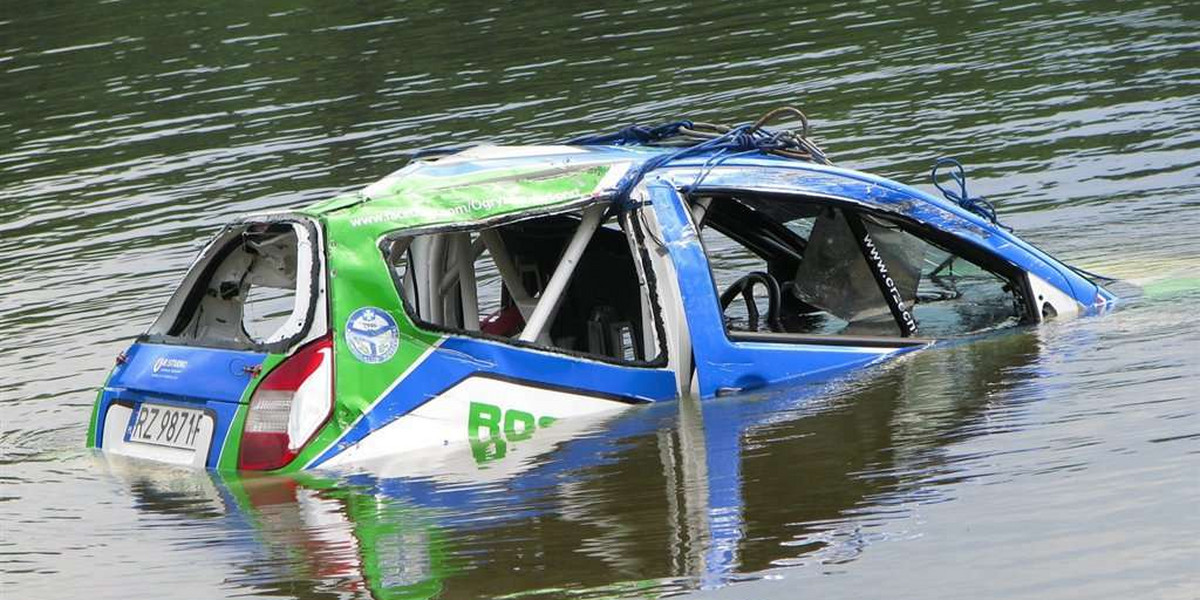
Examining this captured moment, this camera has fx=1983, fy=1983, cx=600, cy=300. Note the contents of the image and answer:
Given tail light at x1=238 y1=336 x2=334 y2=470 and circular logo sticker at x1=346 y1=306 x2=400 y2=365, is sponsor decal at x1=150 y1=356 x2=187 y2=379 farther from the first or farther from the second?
circular logo sticker at x1=346 y1=306 x2=400 y2=365

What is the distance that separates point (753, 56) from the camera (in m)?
23.0

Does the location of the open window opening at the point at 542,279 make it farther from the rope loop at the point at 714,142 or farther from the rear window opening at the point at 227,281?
the rear window opening at the point at 227,281

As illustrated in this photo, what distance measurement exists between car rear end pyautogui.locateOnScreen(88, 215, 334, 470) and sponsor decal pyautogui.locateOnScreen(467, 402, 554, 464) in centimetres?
72

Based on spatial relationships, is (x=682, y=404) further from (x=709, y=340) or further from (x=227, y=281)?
(x=227, y=281)

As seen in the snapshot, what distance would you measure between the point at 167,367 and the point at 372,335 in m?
1.08

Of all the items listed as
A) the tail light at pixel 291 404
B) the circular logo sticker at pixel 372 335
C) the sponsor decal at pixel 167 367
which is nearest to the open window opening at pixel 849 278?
the circular logo sticker at pixel 372 335

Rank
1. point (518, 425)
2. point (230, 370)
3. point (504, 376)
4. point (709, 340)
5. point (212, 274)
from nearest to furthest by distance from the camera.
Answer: point (230, 370), point (504, 376), point (518, 425), point (709, 340), point (212, 274)

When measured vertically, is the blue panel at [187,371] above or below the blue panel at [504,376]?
above

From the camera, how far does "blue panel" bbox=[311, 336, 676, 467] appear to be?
859 centimetres

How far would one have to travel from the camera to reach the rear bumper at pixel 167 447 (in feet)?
28.3

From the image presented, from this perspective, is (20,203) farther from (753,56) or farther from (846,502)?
(846,502)

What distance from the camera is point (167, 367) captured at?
353 inches

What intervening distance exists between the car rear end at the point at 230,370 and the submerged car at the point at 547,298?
10mm

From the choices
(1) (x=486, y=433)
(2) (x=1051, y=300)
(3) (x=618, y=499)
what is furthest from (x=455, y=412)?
(2) (x=1051, y=300)
